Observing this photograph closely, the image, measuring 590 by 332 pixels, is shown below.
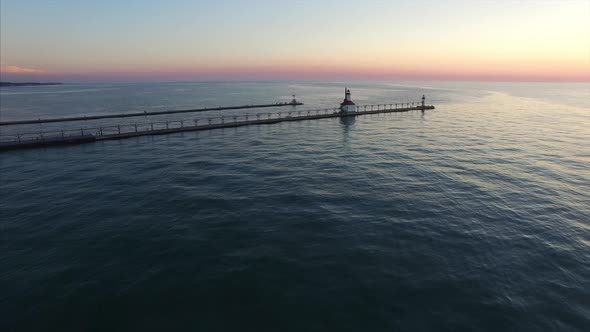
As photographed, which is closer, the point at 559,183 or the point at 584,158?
the point at 559,183

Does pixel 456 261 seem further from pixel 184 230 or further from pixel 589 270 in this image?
pixel 184 230

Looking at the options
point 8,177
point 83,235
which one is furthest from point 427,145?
point 8,177

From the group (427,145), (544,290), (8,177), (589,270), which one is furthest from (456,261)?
(8,177)

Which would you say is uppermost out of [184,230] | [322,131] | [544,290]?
[322,131]

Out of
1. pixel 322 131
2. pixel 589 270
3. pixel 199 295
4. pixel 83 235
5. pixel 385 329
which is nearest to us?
pixel 385 329

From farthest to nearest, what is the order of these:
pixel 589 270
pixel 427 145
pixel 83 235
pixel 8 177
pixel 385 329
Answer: pixel 427 145
pixel 8 177
pixel 83 235
pixel 589 270
pixel 385 329

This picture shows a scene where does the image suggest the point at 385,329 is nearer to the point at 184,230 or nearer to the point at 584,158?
the point at 184,230

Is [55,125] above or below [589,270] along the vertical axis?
above
